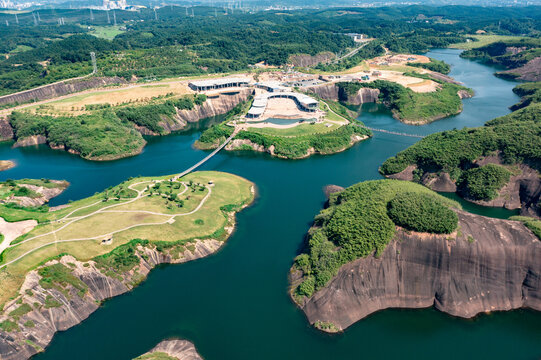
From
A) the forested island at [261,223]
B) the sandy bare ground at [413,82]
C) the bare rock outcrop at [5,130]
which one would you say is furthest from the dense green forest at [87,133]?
the sandy bare ground at [413,82]

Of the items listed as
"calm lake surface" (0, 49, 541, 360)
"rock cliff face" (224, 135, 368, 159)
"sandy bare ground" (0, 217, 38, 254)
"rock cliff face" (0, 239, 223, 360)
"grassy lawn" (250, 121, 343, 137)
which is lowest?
"calm lake surface" (0, 49, 541, 360)

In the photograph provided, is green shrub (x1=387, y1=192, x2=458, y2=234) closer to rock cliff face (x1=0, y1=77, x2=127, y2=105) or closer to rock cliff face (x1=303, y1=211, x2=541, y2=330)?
rock cliff face (x1=303, y1=211, x2=541, y2=330)

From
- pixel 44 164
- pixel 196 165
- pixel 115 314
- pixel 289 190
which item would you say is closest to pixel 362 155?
pixel 289 190

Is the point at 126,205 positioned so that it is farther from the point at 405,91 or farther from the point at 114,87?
the point at 405,91

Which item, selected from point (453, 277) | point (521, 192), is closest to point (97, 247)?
point (453, 277)

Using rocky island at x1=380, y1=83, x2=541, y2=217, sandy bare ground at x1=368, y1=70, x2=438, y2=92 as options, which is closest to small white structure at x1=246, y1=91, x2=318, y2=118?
rocky island at x1=380, y1=83, x2=541, y2=217

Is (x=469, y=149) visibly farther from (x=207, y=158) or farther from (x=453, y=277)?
(x=207, y=158)
